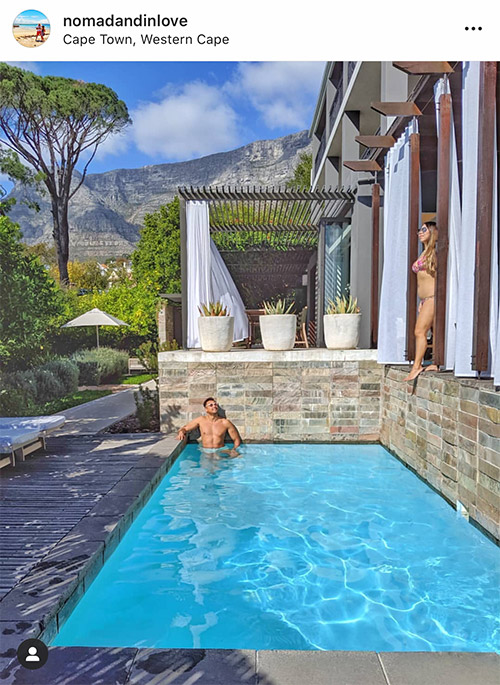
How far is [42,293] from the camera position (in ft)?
31.1

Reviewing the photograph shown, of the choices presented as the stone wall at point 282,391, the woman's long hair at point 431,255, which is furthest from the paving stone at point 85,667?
the stone wall at point 282,391

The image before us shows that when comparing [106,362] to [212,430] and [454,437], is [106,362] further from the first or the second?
[454,437]

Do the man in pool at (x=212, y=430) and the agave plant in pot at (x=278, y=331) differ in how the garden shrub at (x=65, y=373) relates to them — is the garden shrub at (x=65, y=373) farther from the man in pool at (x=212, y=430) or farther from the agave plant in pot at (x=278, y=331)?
the agave plant in pot at (x=278, y=331)

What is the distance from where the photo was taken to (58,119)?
12.2ft

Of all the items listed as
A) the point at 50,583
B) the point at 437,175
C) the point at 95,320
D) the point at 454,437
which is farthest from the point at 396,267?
the point at 95,320

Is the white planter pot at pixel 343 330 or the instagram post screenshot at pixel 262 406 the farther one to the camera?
the white planter pot at pixel 343 330

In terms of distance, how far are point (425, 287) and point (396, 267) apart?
0.85 metres

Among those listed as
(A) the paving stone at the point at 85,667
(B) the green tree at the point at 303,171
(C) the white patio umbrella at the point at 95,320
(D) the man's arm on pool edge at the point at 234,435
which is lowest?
(D) the man's arm on pool edge at the point at 234,435

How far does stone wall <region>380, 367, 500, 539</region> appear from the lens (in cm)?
345

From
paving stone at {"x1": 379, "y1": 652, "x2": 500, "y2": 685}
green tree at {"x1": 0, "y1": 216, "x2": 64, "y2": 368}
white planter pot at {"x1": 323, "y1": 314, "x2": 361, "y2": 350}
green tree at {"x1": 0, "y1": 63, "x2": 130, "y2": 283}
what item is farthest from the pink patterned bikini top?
green tree at {"x1": 0, "y1": 216, "x2": 64, "y2": 368}

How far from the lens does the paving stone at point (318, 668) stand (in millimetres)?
1843

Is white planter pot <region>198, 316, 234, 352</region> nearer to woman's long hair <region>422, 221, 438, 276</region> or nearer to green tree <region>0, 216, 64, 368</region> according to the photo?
woman's long hair <region>422, 221, 438, 276</region>

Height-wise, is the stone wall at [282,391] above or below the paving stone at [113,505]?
above
